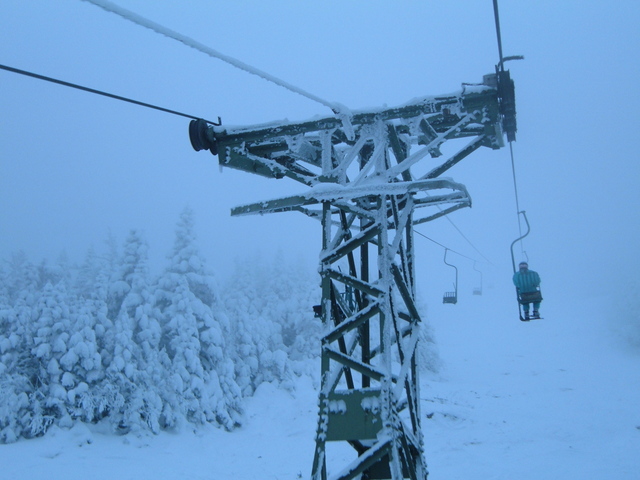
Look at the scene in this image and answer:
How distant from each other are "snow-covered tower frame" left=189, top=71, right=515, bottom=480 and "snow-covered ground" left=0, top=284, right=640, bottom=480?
37.6 ft

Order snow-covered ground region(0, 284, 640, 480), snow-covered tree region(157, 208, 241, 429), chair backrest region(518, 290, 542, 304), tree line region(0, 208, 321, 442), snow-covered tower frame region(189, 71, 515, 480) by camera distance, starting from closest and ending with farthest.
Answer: snow-covered tower frame region(189, 71, 515, 480), chair backrest region(518, 290, 542, 304), snow-covered ground region(0, 284, 640, 480), tree line region(0, 208, 321, 442), snow-covered tree region(157, 208, 241, 429)

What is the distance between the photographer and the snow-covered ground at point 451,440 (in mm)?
15180

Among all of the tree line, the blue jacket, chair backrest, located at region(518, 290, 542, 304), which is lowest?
the tree line

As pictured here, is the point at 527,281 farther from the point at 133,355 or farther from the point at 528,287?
the point at 133,355

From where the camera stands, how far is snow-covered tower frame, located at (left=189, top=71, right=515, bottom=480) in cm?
439

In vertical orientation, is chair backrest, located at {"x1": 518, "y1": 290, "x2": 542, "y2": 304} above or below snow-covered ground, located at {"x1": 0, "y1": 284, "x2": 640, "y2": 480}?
above

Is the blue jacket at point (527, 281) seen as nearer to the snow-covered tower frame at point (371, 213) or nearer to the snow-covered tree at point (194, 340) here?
the snow-covered tower frame at point (371, 213)

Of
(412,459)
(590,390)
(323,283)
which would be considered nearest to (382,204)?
(323,283)

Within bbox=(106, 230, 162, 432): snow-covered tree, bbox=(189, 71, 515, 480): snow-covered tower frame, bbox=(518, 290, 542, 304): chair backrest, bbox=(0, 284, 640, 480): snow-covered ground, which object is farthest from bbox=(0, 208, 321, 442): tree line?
bbox=(189, 71, 515, 480): snow-covered tower frame

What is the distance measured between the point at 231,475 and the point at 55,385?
9885 millimetres

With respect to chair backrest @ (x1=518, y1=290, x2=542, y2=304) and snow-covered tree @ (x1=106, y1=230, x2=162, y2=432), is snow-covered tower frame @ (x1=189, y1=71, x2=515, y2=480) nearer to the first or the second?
chair backrest @ (x1=518, y1=290, x2=542, y2=304)

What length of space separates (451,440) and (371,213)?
55.1 feet

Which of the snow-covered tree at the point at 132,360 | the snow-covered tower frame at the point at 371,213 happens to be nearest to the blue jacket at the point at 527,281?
the snow-covered tower frame at the point at 371,213

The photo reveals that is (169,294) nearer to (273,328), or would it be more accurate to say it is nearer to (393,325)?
(273,328)
